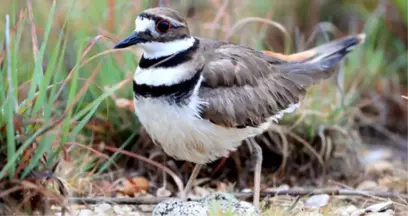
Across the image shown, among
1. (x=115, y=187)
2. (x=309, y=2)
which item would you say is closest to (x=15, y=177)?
(x=115, y=187)

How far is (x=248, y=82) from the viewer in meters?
3.80

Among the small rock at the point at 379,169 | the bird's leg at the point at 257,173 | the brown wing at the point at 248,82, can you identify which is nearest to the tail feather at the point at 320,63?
the brown wing at the point at 248,82

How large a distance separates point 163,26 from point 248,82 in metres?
0.53

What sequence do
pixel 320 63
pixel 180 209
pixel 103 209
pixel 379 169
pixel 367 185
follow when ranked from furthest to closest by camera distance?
pixel 379 169
pixel 367 185
pixel 320 63
pixel 103 209
pixel 180 209

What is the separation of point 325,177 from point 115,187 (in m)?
1.25

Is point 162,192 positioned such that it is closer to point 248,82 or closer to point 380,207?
point 248,82

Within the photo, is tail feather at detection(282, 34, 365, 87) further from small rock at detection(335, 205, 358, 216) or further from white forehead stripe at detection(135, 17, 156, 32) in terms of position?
white forehead stripe at detection(135, 17, 156, 32)

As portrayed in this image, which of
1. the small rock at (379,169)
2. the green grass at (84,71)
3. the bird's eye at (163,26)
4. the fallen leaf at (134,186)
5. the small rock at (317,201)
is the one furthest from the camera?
the small rock at (379,169)

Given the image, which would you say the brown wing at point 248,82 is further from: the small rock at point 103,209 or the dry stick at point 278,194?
the small rock at point 103,209

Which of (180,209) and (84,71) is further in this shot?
(84,71)

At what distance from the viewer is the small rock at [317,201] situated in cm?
395

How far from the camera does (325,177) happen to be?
15.0 ft

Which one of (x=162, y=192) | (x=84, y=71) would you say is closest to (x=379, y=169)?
(x=162, y=192)

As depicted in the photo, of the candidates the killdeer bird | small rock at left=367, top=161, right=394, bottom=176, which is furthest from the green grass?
small rock at left=367, top=161, right=394, bottom=176
